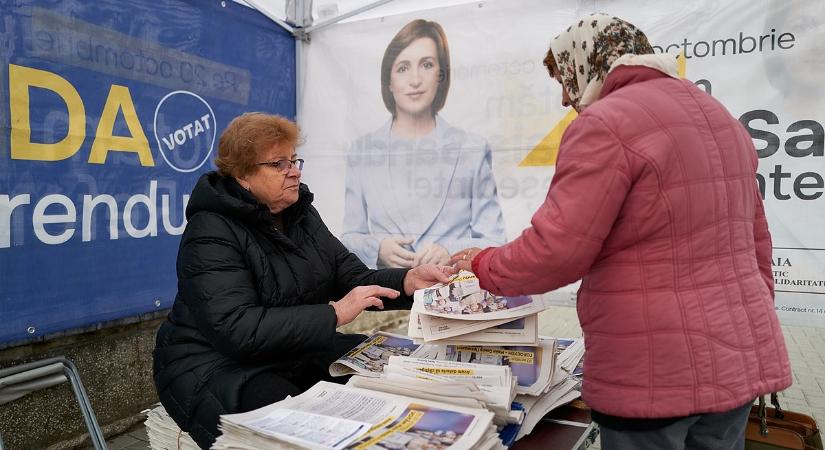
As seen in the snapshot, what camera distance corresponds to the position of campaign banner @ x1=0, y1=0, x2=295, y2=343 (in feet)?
8.31

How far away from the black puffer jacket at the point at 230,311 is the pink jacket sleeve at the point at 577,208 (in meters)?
0.76

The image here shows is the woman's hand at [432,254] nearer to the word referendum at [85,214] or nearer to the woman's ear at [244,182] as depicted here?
the word referendum at [85,214]

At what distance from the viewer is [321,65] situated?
12.9 feet

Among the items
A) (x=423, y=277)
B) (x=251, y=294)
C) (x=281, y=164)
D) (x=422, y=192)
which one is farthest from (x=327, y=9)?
(x=251, y=294)

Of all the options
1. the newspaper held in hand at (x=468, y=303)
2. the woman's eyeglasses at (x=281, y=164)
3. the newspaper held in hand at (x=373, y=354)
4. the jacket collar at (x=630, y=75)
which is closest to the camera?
the jacket collar at (x=630, y=75)

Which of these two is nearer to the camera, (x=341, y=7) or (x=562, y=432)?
(x=562, y=432)

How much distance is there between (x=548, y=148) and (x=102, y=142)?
7.88 ft

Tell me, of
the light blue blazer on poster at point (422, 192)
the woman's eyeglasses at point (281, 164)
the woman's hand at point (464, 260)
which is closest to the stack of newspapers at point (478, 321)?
the woman's hand at point (464, 260)

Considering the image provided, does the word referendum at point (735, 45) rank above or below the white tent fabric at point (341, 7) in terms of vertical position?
below

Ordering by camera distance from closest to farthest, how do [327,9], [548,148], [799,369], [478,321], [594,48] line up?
1. [594,48]
2. [478,321]
3. [548,148]
4. [327,9]
5. [799,369]

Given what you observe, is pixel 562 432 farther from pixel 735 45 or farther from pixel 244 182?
pixel 735 45

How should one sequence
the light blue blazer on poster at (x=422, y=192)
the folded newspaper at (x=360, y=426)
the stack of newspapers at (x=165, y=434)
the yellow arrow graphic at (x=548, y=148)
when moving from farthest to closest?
Result: the light blue blazer on poster at (x=422, y=192)
the yellow arrow graphic at (x=548, y=148)
the stack of newspapers at (x=165, y=434)
the folded newspaper at (x=360, y=426)

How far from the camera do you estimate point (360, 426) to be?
3.87ft

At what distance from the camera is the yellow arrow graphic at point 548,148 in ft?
10.3
